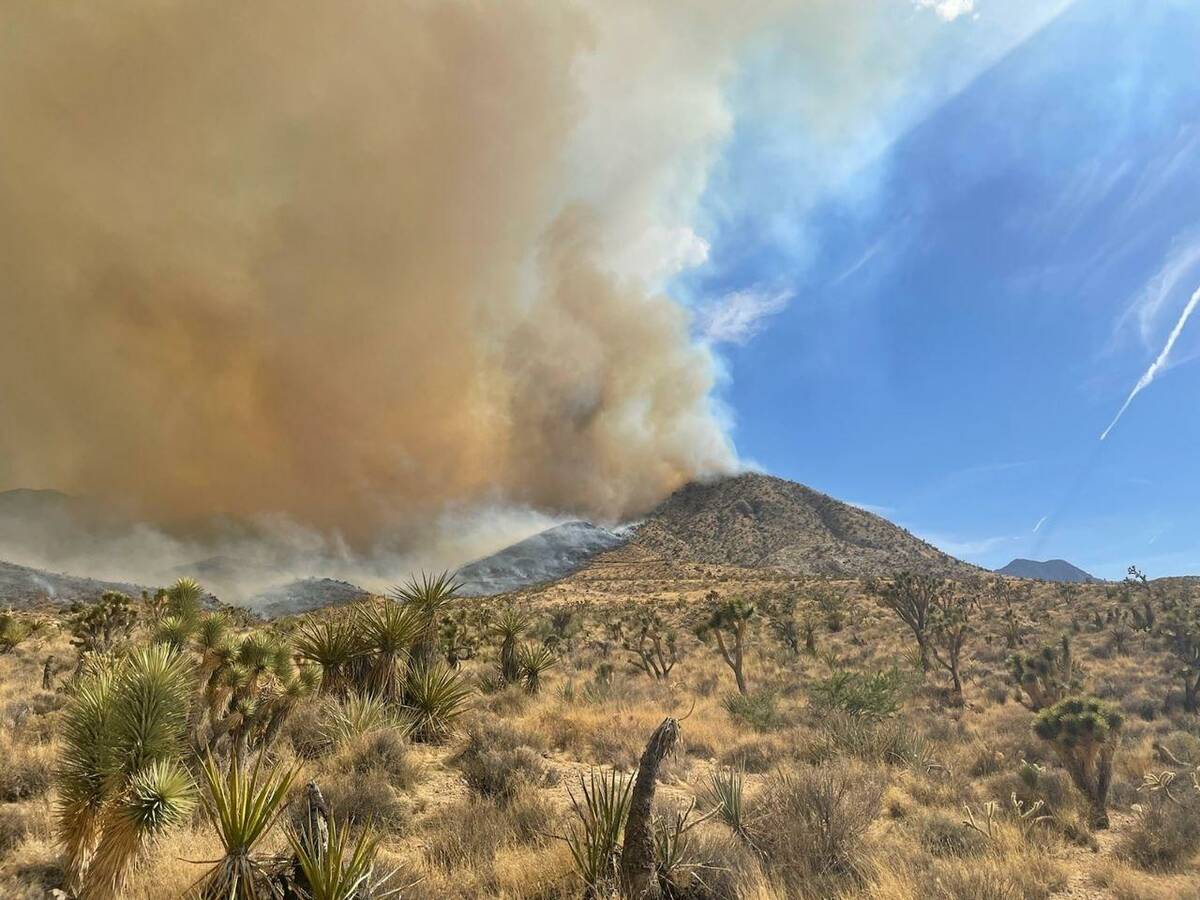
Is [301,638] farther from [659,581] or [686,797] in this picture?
[659,581]

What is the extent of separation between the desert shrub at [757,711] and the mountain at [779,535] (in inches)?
2684

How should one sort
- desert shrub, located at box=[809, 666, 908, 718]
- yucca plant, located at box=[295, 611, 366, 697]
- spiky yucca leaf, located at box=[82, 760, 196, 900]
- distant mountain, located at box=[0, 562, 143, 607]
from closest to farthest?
1. spiky yucca leaf, located at box=[82, 760, 196, 900]
2. yucca plant, located at box=[295, 611, 366, 697]
3. desert shrub, located at box=[809, 666, 908, 718]
4. distant mountain, located at box=[0, 562, 143, 607]

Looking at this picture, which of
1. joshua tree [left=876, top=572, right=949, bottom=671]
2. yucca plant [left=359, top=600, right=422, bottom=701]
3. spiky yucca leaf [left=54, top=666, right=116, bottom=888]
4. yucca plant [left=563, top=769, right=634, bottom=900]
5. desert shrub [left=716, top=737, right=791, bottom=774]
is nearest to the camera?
spiky yucca leaf [left=54, top=666, right=116, bottom=888]

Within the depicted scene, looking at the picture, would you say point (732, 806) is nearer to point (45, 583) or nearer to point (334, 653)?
point (334, 653)

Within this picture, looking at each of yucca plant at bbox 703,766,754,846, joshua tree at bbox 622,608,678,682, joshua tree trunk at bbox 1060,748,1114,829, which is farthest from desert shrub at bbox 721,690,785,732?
joshua tree at bbox 622,608,678,682

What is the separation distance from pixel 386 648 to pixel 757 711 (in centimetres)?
974

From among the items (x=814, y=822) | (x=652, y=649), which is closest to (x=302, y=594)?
(x=652, y=649)

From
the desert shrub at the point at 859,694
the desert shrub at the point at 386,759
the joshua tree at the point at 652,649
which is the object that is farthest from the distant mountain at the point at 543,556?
the desert shrub at the point at 386,759

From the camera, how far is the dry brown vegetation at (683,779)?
21.0ft

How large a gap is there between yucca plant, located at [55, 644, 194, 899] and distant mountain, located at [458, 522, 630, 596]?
115 m

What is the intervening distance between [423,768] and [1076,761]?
461 inches

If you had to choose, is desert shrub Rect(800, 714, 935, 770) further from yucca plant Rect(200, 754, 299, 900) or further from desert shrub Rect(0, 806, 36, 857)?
desert shrub Rect(0, 806, 36, 857)

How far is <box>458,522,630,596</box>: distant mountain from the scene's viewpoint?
12800 cm

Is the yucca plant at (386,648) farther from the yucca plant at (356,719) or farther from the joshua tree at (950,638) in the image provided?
the joshua tree at (950,638)
